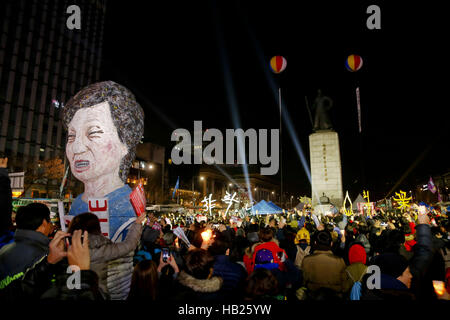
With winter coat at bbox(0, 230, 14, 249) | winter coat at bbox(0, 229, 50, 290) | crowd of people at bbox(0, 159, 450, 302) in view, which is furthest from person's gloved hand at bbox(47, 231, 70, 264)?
winter coat at bbox(0, 230, 14, 249)

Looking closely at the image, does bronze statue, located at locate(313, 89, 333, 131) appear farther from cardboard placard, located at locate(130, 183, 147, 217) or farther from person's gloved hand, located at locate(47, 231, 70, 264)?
person's gloved hand, located at locate(47, 231, 70, 264)

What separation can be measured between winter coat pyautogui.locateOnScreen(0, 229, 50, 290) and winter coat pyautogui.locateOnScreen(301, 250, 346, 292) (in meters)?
3.62

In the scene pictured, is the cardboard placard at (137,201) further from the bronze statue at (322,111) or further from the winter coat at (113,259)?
the bronze statue at (322,111)

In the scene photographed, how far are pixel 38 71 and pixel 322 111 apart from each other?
47.5m

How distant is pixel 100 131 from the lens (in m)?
5.03

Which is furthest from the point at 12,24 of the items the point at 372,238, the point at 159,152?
the point at 372,238

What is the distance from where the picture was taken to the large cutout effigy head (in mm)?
5039

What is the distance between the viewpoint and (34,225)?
3357 millimetres

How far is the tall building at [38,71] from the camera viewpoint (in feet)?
145

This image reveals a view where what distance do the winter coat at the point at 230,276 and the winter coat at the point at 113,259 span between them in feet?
3.98

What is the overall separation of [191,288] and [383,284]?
224cm

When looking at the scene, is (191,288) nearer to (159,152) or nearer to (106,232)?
(106,232)

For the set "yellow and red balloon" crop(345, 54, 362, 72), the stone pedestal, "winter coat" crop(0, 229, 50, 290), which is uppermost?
"yellow and red balloon" crop(345, 54, 362, 72)

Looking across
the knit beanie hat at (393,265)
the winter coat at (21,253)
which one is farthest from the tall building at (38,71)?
the knit beanie hat at (393,265)
